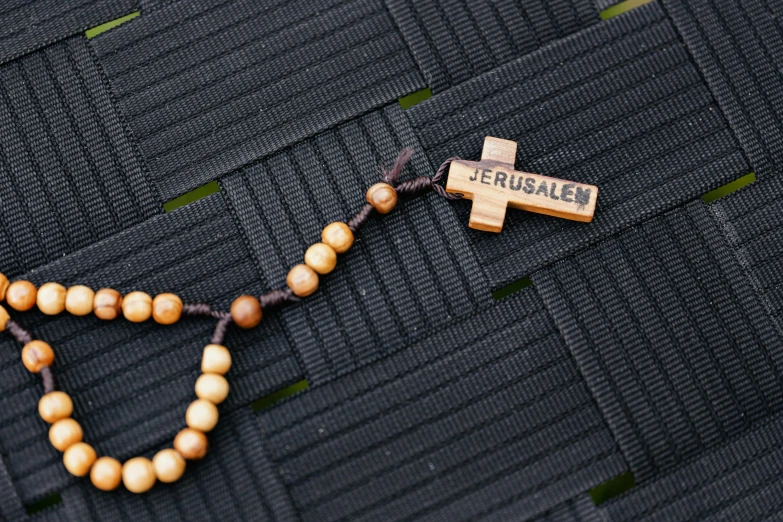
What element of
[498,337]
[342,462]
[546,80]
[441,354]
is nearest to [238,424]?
[342,462]

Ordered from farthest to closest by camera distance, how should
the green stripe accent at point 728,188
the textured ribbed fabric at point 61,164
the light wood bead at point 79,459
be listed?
the green stripe accent at point 728,188, the textured ribbed fabric at point 61,164, the light wood bead at point 79,459

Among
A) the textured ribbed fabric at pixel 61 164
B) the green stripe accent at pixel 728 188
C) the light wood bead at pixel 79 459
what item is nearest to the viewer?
the light wood bead at pixel 79 459

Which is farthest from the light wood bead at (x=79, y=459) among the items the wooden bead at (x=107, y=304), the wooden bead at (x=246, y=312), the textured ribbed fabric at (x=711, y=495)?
the textured ribbed fabric at (x=711, y=495)

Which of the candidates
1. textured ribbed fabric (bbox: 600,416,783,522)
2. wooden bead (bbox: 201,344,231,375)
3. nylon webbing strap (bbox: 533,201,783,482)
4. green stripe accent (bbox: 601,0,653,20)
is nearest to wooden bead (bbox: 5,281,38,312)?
wooden bead (bbox: 201,344,231,375)

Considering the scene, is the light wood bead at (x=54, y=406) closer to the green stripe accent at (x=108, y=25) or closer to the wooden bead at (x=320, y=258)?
the wooden bead at (x=320, y=258)

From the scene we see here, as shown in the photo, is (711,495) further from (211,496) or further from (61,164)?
(61,164)

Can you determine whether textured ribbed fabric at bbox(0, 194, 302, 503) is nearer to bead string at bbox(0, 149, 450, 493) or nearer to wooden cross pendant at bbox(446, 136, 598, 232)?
bead string at bbox(0, 149, 450, 493)

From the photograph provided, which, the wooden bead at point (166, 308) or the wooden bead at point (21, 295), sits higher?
the wooden bead at point (21, 295)

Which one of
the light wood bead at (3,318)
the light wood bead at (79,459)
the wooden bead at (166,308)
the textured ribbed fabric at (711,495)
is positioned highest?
the light wood bead at (3,318)

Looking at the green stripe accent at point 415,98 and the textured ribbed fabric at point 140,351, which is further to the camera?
the green stripe accent at point 415,98
